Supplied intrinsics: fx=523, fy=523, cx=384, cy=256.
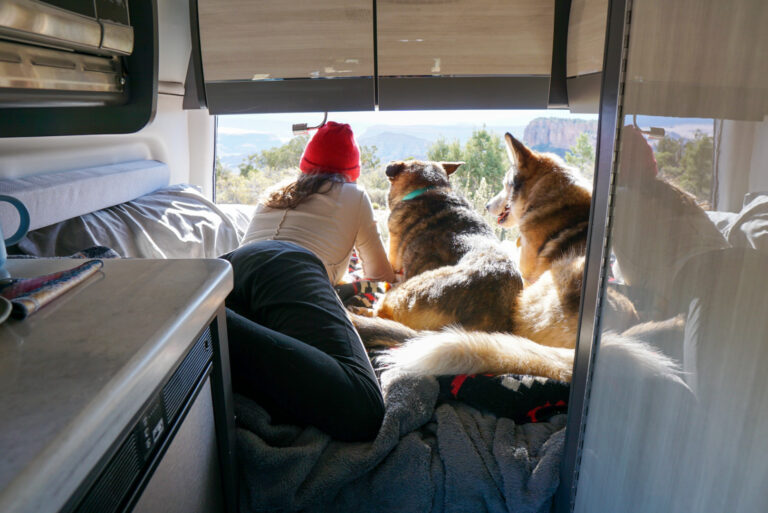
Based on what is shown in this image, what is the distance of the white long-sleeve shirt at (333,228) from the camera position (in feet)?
6.21

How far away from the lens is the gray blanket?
926 millimetres

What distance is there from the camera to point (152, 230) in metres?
1.75

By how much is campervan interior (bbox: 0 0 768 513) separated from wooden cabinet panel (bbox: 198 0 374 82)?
33.2 inches

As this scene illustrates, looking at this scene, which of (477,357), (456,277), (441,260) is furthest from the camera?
(441,260)

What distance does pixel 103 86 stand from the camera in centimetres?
88

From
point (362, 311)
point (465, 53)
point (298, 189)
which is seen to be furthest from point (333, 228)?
point (465, 53)

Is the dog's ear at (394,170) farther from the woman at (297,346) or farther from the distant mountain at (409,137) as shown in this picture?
the woman at (297,346)

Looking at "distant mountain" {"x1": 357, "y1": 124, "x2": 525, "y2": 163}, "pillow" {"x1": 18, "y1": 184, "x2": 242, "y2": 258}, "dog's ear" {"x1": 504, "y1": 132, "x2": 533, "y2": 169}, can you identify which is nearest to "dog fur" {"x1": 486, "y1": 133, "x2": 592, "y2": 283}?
"dog's ear" {"x1": 504, "y1": 132, "x2": 533, "y2": 169}

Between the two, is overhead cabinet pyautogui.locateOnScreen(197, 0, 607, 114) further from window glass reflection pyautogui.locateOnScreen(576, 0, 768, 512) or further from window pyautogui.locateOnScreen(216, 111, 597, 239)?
window glass reflection pyautogui.locateOnScreen(576, 0, 768, 512)

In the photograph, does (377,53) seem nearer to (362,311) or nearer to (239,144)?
(239,144)

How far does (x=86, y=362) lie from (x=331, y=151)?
1.69 m

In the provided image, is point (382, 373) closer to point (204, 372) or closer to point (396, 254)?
point (204, 372)

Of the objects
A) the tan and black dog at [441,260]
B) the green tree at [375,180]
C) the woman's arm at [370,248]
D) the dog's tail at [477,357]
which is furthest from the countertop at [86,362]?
the green tree at [375,180]

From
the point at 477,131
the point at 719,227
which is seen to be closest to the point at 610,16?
the point at 719,227
